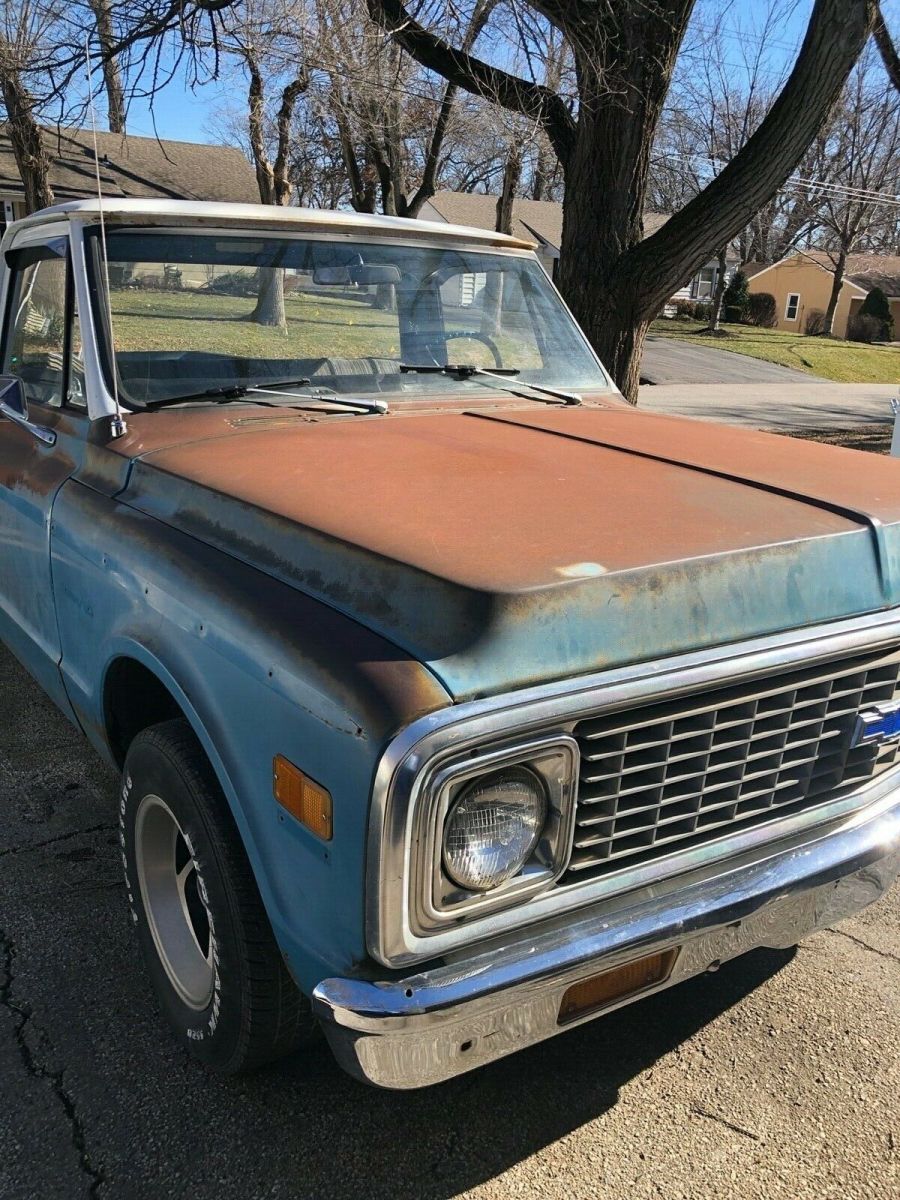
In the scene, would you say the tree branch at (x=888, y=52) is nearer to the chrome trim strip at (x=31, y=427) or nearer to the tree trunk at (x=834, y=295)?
the chrome trim strip at (x=31, y=427)

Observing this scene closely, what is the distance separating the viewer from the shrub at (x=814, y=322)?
4966 centimetres

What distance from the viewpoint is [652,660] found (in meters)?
1.80

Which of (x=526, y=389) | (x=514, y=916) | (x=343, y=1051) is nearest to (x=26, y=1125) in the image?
(x=343, y=1051)

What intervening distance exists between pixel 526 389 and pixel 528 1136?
228 cm

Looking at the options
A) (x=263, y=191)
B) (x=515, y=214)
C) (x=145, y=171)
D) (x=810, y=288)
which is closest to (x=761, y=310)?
(x=810, y=288)

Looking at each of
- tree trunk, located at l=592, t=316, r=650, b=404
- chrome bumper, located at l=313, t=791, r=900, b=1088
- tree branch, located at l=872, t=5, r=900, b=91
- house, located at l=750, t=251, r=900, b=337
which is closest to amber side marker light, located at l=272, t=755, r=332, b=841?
chrome bumper, located at l=313, t=791, r=900, b=1088

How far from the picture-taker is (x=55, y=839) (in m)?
3.31

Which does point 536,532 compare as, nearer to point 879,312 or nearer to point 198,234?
point 198,234

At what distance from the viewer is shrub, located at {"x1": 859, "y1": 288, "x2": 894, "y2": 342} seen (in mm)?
48094

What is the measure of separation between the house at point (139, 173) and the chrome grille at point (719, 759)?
2468 cm

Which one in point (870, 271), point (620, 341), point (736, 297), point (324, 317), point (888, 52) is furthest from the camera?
point (870, 271)

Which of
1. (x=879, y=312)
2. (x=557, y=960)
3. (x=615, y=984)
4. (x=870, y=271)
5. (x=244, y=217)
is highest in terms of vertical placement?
(x=870, y=271)

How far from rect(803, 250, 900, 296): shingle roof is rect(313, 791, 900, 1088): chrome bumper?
54848mm

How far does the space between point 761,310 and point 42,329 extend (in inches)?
1962
